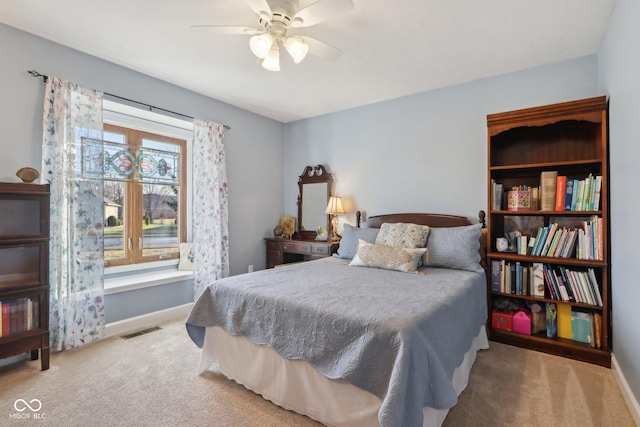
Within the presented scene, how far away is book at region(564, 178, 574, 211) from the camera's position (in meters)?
2.53

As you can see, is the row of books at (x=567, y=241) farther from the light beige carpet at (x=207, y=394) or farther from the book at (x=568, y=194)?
the light beige carpet at (x=207, y=394)

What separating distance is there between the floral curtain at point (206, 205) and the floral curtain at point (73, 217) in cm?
98

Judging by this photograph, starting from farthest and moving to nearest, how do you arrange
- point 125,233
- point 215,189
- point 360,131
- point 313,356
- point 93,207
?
1. point 360,131
2. point 215,189
3. point 125,233
4. point 93,207
5. point 313,356

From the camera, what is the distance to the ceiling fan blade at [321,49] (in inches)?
82.4

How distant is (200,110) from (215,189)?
951mm

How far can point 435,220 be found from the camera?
336 cm

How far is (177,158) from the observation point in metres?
3.89

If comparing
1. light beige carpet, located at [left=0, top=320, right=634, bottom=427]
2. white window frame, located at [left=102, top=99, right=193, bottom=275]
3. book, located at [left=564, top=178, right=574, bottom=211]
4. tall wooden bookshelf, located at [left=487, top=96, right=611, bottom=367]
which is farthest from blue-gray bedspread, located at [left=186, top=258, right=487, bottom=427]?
white window frame, located at [left=102, top=99, right=193, bottom=275]

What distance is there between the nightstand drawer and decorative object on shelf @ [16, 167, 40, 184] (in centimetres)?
261

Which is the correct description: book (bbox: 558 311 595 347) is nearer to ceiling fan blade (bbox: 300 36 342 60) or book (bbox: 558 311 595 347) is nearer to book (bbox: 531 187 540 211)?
book (bbox: 531 187 540 211)

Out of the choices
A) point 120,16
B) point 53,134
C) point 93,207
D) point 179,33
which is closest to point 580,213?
point 179,33

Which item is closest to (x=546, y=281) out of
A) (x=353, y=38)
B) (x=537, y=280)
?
(x=537, y=280)

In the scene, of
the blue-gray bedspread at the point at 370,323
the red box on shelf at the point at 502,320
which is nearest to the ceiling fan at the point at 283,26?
the blue-gray bedspread at the point at 370,323

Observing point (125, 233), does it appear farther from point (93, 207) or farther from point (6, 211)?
point (6, 211)
